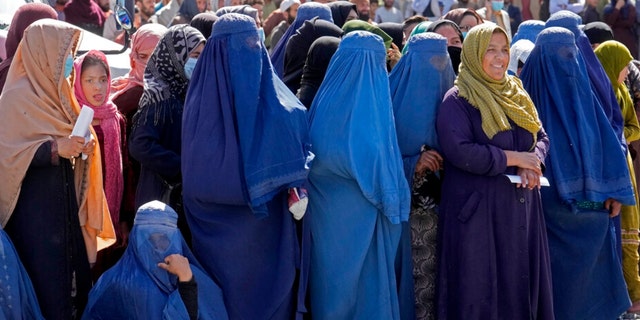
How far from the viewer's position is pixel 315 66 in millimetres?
5914

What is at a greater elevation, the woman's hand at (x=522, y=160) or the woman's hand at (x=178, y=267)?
the woman's hand at (x=522, y=160)

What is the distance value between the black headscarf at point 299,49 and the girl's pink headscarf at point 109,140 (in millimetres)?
1086

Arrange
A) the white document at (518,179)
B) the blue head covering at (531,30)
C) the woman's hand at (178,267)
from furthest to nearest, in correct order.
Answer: the blue head covering at (531,30) < the white document at (518,179) < the woman's hand at (178,267)

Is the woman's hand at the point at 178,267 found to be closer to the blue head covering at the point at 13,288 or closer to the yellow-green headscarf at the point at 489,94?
the blue head covering at the point at 13,288

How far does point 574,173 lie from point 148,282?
8.31 feet

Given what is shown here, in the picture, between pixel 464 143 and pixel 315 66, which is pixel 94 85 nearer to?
pixel 315 66

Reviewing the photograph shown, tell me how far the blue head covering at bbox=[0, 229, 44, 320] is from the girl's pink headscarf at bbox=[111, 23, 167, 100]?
149cm

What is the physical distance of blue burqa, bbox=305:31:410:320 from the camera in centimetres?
542

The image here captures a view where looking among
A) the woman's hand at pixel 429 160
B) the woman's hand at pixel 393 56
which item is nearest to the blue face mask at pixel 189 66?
the woman's hand at pixel 429 160

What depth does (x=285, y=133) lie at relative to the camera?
5230 mm

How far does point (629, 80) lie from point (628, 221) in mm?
1410

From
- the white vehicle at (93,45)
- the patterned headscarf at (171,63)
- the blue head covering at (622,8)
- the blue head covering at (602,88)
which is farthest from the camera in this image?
the blue head covering at (622,8)

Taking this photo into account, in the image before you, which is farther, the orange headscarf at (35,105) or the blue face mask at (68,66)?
the blue face mask at (68,66)

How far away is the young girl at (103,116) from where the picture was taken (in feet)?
18.7
